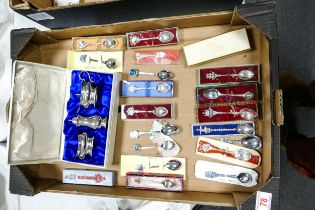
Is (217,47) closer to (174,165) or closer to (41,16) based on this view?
(174,165)

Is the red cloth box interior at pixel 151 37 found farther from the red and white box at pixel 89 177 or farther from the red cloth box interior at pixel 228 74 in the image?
the red and white box at pixel 89 177

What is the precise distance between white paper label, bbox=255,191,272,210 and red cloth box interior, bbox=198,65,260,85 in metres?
0.27

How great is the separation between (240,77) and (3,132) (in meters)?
0.83

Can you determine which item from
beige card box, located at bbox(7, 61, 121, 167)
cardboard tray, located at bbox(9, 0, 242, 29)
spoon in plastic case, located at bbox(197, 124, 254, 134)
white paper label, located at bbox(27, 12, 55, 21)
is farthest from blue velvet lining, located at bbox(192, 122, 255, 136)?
white paper label, located at bbox(27, 12, 55, 21)

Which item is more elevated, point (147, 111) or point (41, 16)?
point (41, 16)

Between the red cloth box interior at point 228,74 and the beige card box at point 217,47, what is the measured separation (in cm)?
3

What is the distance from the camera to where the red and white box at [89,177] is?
856 millimetres

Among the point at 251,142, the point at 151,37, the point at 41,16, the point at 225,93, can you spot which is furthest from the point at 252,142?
the point at 41,16

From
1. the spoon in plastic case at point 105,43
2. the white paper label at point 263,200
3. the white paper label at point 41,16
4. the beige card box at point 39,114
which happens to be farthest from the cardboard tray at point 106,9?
the white paper label at point 263,200

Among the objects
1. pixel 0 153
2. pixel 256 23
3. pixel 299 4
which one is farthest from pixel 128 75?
pixel 299 4

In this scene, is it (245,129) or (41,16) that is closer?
(245,129)

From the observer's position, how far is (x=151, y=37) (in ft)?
2.77

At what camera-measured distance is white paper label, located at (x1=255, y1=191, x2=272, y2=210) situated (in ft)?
2.20

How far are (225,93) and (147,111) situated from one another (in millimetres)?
199
